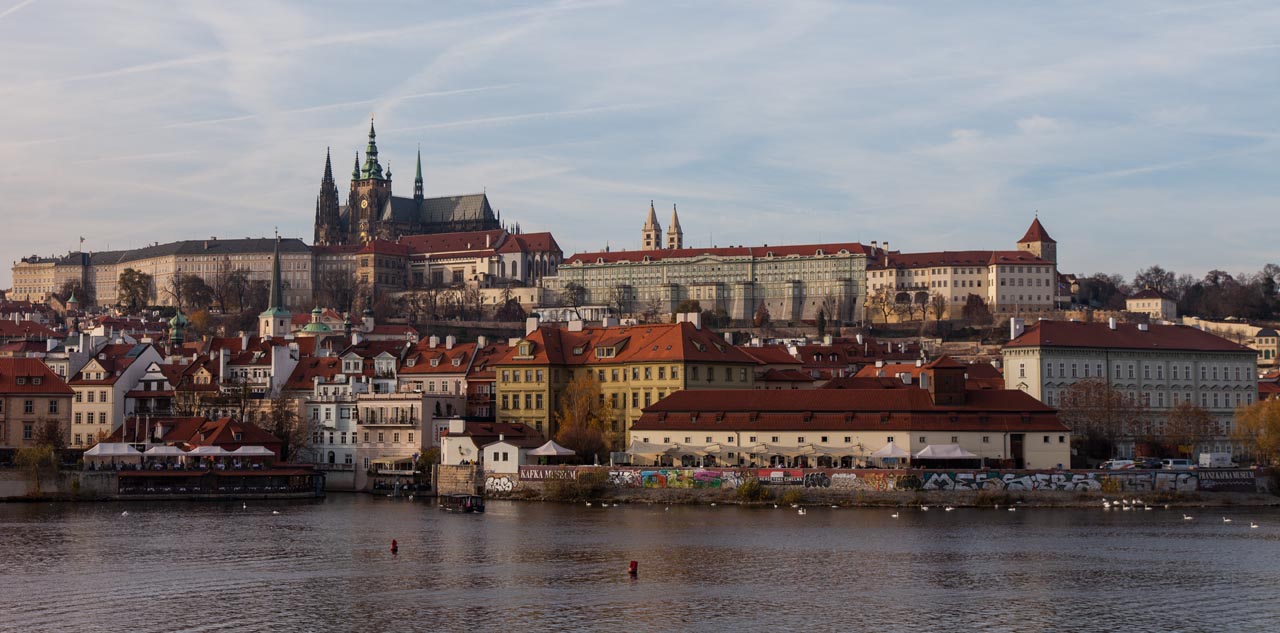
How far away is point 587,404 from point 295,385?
17.1 metres

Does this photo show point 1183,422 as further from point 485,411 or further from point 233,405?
point 233,405

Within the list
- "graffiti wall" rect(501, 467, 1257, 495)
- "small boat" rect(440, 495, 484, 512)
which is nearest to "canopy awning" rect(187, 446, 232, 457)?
"small boat" rect(440, 495, 484, 512)

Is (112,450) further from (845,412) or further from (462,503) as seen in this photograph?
(845,412)

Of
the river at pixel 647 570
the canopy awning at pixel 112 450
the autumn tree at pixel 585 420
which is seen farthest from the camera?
the autumn tree at pixel 585 420

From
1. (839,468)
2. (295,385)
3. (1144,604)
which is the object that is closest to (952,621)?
(1144,604)

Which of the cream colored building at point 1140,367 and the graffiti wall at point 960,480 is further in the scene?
the cream colored building at point 1140,367

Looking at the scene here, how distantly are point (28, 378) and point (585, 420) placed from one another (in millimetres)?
28301

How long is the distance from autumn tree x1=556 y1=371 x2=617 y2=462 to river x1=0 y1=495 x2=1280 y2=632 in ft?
35.8

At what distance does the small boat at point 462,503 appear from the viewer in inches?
2763

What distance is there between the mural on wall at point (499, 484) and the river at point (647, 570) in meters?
7.41

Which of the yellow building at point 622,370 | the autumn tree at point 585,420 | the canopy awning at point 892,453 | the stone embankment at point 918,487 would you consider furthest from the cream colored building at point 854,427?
the yellow building at point 622,370

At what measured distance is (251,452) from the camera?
265 ft

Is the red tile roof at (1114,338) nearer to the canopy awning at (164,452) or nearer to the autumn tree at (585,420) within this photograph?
the autumn tree at (585,420)

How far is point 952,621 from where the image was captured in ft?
137
